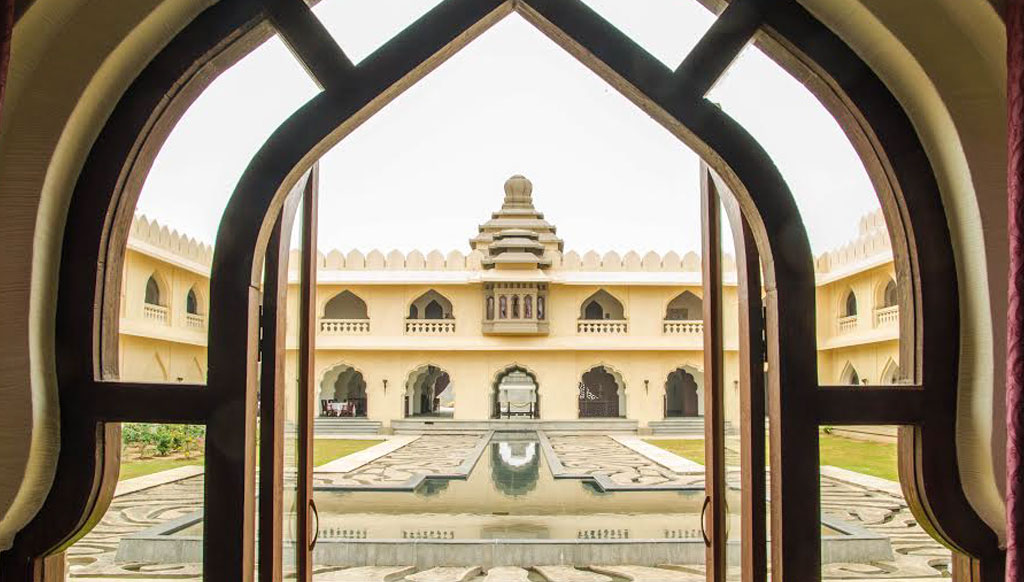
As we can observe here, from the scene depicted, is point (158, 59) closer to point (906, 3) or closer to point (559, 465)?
point (906, 3)

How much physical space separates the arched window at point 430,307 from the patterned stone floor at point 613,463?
5.52 metres

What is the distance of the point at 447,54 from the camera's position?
183cm

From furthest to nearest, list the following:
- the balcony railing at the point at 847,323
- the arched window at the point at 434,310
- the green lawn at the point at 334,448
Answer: the arched window at the point at 434,310, the green lawn at the point at 334,448, the balcony railing at the point at 847,323

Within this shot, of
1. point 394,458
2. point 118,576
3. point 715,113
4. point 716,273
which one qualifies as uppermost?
point 715,113

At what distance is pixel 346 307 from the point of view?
19406 millimetres

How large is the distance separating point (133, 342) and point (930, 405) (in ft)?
7.01

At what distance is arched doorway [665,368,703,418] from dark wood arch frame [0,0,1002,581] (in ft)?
59.9

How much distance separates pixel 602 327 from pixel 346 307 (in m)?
6.48

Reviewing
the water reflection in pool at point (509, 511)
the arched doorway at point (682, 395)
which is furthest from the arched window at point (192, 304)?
the arched doorway at point (682, 395)

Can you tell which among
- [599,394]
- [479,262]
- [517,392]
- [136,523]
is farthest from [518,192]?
[136,523]

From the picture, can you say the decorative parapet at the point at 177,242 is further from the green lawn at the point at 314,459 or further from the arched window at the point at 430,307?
the arched window at the point at 430,307

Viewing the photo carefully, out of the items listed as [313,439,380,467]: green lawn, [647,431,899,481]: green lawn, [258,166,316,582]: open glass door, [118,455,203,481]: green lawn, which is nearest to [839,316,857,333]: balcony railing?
[647,431,899,481]: green lawn

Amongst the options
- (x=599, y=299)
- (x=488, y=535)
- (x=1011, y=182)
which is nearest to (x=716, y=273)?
(x=1011, y=182)

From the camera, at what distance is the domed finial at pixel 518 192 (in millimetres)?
20984
